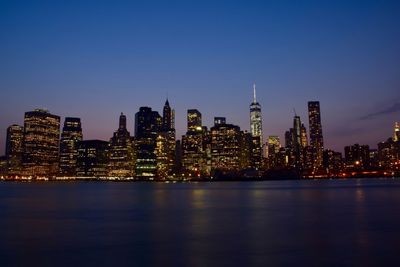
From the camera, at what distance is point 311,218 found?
39531 millimetres

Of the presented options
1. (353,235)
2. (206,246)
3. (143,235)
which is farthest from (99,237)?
(353,235)

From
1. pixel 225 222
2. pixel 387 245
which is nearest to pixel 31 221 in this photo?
pixel 225 222

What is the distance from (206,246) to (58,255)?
8.43 m

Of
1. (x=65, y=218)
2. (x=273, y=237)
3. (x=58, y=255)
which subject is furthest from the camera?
(x=65, y=218)

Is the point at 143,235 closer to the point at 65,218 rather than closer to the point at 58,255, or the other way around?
the point at 58,255

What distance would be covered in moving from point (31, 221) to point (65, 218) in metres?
3.98

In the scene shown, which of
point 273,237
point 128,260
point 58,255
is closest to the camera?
point 128,260

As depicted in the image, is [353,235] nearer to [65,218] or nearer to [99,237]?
[99,237]

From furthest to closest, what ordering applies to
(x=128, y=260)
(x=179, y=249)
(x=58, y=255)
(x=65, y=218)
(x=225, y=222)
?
(x=65, y=218) < (x=225, y=222) < (x=179, y=249) < (x=58, y=255) < (x=128, y=260)

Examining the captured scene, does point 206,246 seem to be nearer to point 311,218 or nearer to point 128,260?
point 128,260

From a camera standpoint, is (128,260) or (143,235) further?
(143,235)

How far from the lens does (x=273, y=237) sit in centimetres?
2823

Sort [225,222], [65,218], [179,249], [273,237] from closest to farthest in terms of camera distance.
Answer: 1. [179,249]
2. [273,237]
3. [225,222]
4. [65,218]

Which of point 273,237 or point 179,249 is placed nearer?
point 179,249
